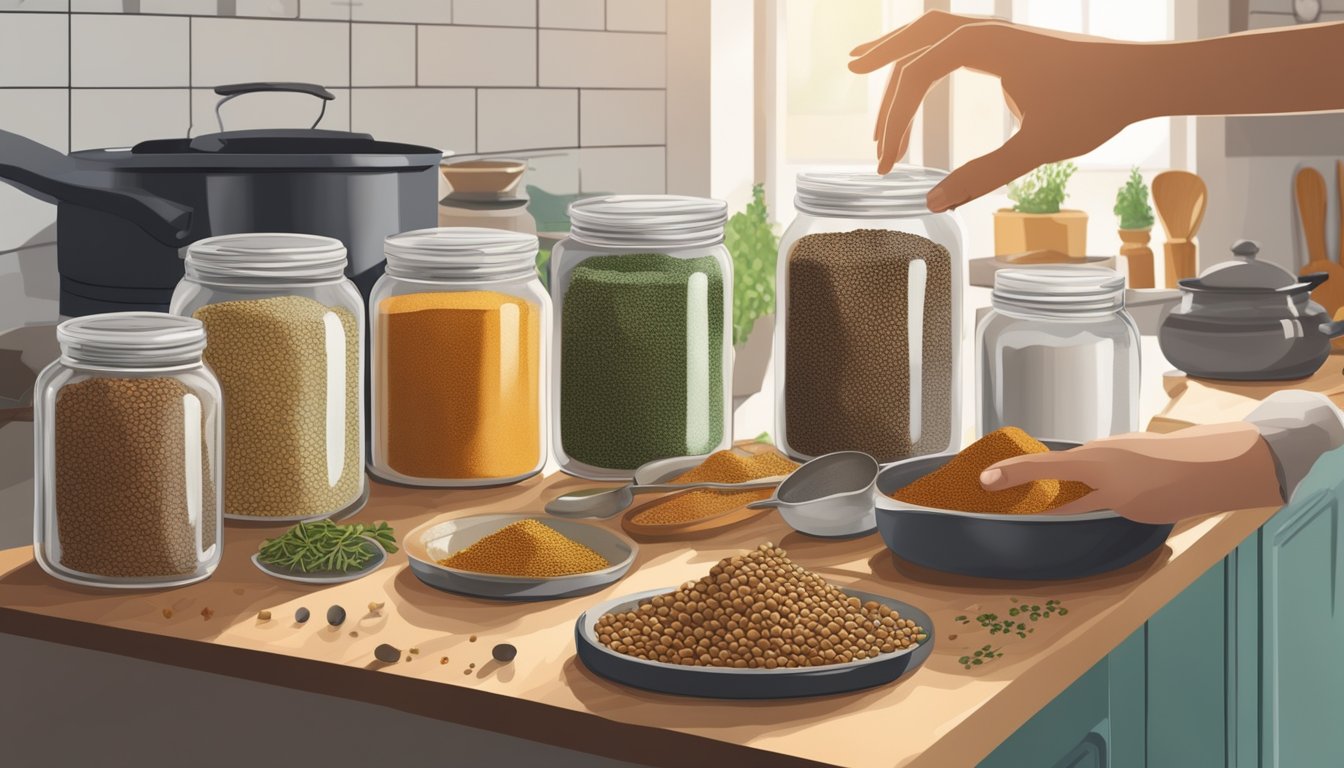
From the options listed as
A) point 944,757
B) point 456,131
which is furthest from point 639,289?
point 456,131

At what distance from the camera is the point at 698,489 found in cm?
115

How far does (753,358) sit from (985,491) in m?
1.68

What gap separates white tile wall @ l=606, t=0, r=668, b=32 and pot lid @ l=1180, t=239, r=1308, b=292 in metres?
1.05

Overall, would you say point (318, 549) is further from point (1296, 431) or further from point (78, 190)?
point (1296, 431)

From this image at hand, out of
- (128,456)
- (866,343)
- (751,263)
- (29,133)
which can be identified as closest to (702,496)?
(866,343)

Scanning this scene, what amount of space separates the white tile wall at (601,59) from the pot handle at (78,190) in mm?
1091

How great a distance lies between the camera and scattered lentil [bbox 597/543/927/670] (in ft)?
2.51

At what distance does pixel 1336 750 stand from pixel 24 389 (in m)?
1.49

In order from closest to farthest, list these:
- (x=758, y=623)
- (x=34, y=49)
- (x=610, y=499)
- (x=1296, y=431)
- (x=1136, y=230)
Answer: (x=758, y=623) < (x=1296, y=431) < (x=610, y=499) < (x=34, y=49) < (x=1136, y=230)

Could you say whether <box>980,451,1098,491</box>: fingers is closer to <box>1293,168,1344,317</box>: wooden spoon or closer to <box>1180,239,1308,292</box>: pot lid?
<box>1180,239,1308,292</box>: pot lid

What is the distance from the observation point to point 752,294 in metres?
2.55

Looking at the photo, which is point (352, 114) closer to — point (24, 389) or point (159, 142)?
point (159, 142)

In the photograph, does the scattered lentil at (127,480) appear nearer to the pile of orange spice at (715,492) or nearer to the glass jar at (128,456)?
the glass jar at (128,456)

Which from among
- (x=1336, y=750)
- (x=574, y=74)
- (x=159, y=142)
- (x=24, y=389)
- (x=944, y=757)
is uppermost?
(x=574, y=74)
